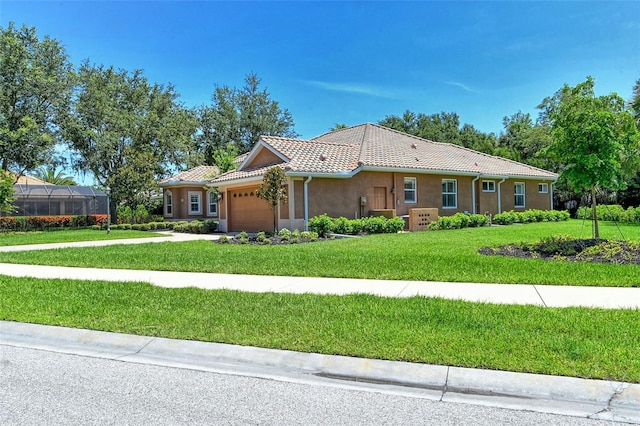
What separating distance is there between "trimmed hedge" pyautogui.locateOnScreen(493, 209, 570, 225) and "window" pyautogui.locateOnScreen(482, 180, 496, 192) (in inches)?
69.9

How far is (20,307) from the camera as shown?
731 cm

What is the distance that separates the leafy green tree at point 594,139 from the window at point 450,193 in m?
13.5

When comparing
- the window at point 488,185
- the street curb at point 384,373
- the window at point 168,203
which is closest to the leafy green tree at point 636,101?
the window at point 488,185

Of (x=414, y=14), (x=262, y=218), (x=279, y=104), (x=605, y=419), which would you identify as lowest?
(x=605, y=419)

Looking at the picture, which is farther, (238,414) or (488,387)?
(488,387)

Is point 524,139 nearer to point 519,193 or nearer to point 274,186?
point 519,193

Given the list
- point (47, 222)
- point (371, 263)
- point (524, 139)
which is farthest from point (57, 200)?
point (524, 139)

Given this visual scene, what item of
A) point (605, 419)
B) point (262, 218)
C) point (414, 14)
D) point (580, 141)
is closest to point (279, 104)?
point (262, 218)

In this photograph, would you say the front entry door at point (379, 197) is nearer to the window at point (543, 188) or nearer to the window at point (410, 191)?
the window at point (410, 191)

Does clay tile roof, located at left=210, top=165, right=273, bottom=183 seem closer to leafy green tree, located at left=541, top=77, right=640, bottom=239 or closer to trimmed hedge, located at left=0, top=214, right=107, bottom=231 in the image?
leafy green tree, located at left=541, top=77, right=640, bottom=239

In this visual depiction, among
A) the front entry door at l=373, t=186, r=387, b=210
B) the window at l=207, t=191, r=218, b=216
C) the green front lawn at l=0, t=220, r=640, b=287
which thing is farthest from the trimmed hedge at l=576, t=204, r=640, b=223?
the window at l=207, t=191, r=218, b=216

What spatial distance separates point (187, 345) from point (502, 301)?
15.3 ft

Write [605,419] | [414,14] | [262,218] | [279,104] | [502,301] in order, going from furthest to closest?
[279,104]
[262,218]
[414,14]
[502,301]
[605,419]

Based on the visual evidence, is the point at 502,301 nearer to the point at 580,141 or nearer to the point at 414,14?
the point at 580,141
